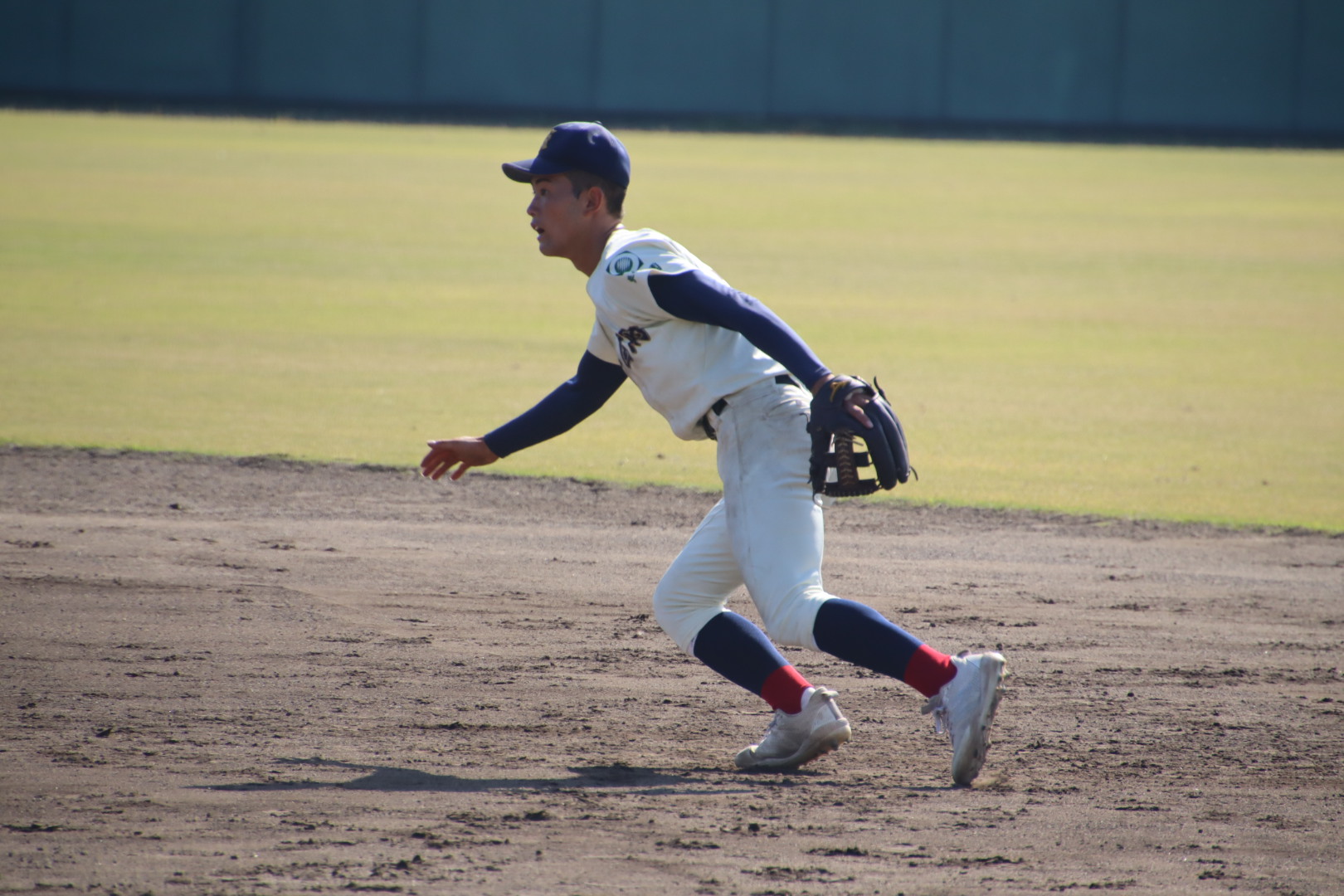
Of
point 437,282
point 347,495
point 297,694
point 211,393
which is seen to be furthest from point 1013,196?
point 297,694

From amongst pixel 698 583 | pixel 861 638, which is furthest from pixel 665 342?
pixel 861 638

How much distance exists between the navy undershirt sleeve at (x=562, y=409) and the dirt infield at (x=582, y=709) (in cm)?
82

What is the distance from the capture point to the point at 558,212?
371cm

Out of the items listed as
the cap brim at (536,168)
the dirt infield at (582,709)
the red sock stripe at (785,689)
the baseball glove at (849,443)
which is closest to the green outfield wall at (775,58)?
the dirt infield at (582,709)

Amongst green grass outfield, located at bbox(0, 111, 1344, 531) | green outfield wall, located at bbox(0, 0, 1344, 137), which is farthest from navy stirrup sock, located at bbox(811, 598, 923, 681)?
green outfield wall, located at bbox(0, 0, 1344, 137)

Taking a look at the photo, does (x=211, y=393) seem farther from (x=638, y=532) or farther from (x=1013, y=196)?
Answer: (x=1013, y=196)

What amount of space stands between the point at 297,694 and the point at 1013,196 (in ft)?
72.7

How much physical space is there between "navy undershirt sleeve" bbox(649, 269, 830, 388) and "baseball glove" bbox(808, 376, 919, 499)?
7 centimetres

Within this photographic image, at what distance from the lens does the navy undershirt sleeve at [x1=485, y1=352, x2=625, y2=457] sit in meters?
3.99

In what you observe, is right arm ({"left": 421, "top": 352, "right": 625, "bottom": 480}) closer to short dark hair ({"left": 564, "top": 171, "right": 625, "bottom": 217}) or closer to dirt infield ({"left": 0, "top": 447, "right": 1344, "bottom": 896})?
short dark hair ({"left": 564, "top": 171, "right": 625, "bottom": 217})

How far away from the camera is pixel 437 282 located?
→ 49.5 feet

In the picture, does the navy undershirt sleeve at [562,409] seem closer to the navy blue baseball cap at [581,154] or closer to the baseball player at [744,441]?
the baseball player at [744,441]

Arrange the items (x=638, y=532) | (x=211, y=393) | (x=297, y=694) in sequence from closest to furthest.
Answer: (x=297, y=694) → (x=638, y=532) → (x=211, y=393)

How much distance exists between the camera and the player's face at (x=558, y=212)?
3.70m
